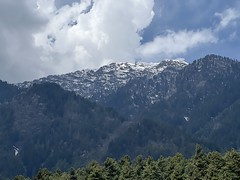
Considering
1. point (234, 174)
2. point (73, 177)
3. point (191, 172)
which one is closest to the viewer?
point (234, 174)

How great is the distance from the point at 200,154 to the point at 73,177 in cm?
4672

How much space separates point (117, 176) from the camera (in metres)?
146

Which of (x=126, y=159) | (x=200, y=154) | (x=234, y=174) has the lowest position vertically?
(x=234, y=174)

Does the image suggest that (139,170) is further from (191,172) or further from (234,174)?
(234,174)

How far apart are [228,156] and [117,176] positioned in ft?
135

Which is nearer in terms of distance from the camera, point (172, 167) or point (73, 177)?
point (172, 167)

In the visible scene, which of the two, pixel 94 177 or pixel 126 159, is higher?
pixel 126 159

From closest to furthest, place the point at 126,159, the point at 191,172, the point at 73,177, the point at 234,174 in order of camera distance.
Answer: the point at 234,174 → the point at 191,172 → the point at 73,177 → the point at 126,159

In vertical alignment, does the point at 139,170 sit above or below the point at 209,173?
above

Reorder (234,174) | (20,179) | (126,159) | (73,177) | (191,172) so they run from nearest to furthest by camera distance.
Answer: (234,174)
(191,172)
(20,179)
(73,177)
(126,159)

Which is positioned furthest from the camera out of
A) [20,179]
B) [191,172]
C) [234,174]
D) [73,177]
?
[73,177]

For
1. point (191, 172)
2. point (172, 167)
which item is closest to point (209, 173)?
point (191, 172)

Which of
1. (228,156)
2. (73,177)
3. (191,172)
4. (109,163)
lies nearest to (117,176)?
(109,163)

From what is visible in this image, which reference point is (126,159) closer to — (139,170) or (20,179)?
(139,170)
